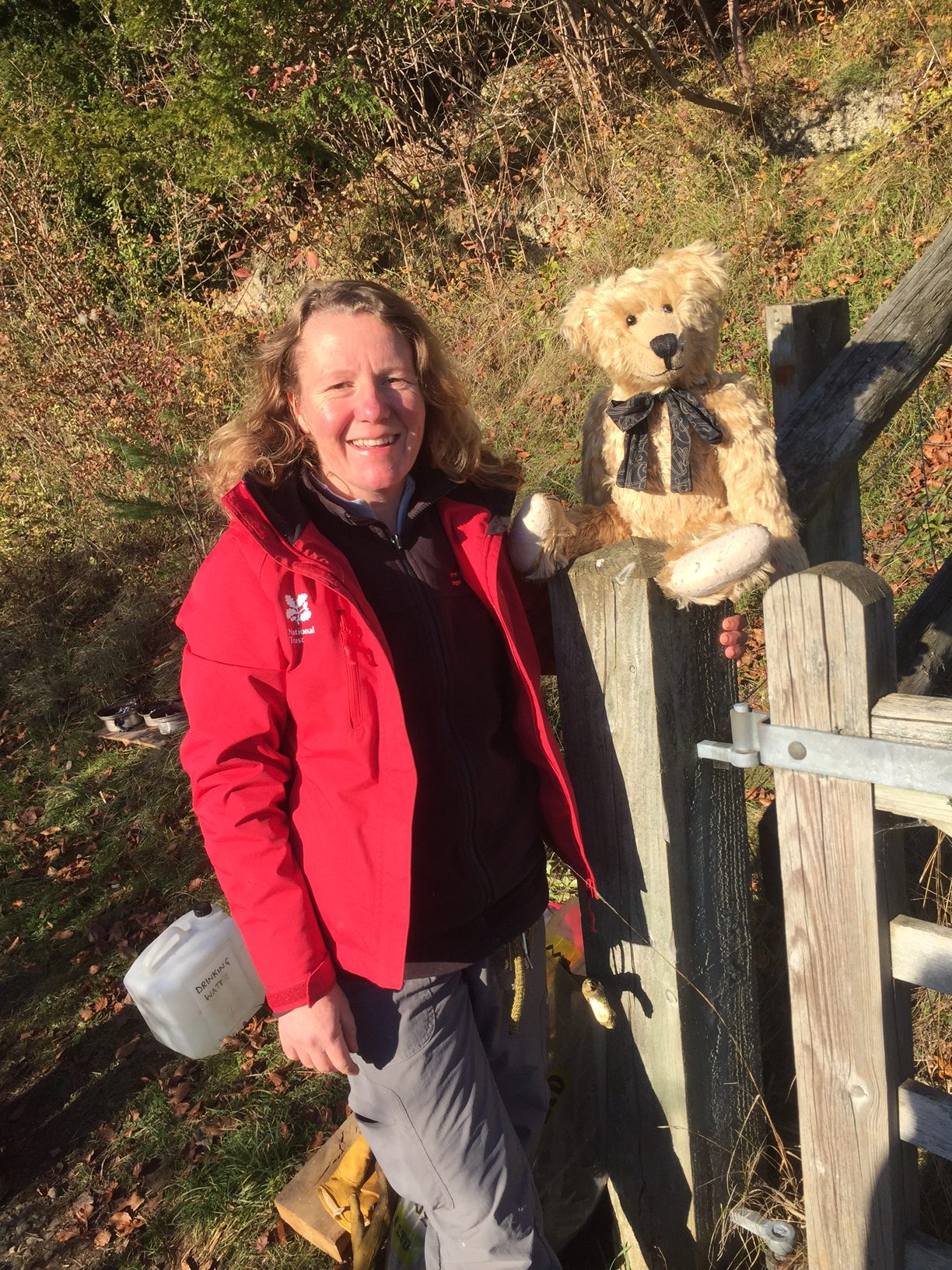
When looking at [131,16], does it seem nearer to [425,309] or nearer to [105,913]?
A: [425,309]

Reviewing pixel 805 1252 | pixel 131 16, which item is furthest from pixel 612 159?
pixel 805 1252

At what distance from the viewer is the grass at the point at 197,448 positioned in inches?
129

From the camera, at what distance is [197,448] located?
22.8ft

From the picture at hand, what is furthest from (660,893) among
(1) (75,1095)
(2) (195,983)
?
(1) (75,1095)

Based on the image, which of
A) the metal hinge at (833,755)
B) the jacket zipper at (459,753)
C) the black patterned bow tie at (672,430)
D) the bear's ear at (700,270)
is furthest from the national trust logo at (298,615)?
the bear's ear at (700,270)

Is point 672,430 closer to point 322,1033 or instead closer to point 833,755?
point 833,755

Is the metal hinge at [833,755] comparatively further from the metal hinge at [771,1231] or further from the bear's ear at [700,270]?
the metal hinge at [771,1231]

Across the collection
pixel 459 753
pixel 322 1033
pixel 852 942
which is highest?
pixel 459 753

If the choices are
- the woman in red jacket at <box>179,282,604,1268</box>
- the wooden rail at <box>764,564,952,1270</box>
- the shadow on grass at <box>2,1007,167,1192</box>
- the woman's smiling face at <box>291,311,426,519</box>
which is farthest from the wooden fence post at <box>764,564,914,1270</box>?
the shadow on grass at <box>2,1007,167,1192</box>

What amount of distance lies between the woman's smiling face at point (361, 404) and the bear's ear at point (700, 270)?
614 millimetres

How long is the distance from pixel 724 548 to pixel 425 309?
6.93m

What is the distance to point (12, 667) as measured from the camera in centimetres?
713

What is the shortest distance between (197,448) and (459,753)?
5.76 metres

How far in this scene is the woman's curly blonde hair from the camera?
2035mm
